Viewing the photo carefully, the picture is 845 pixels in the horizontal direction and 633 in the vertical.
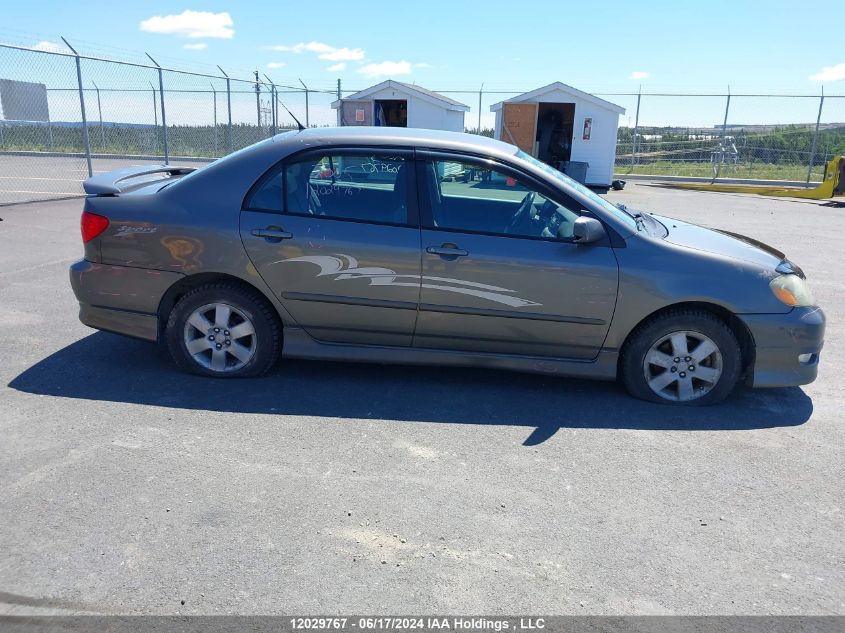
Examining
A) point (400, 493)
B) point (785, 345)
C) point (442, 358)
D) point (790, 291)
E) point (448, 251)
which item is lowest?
point (400, 493)

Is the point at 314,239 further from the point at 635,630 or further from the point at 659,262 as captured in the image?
the point at 635,630

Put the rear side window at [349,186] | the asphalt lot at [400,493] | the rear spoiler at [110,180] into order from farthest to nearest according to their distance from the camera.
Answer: the rear spoiler at [110,180], the rear side window at [349,186], the asphalt lot at [400,493]

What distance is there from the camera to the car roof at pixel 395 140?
4330 mm

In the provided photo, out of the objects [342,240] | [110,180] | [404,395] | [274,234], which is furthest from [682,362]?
[110,180]

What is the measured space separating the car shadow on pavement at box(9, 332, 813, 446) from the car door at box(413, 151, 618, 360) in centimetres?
34

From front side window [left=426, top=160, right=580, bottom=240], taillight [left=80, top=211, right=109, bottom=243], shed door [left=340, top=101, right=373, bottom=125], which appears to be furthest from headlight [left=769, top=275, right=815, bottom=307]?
shed door [left=340, top=101, right=373, bottom=125]

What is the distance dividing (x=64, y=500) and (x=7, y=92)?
1653 centimetres

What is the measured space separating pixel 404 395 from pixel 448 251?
98cm

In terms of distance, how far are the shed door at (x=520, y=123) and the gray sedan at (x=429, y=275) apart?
1838cm

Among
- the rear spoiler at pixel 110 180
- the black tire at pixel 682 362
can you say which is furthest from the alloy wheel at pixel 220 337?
the black tire at pixel 682 362

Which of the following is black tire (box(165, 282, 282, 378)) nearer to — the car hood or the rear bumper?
the rear bumper

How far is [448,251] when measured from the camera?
4141 millimetres

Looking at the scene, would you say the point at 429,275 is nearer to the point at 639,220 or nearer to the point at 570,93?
the point at 639,220

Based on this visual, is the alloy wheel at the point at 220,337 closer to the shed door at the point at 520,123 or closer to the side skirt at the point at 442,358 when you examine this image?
the side skirt at the point at 442,358
